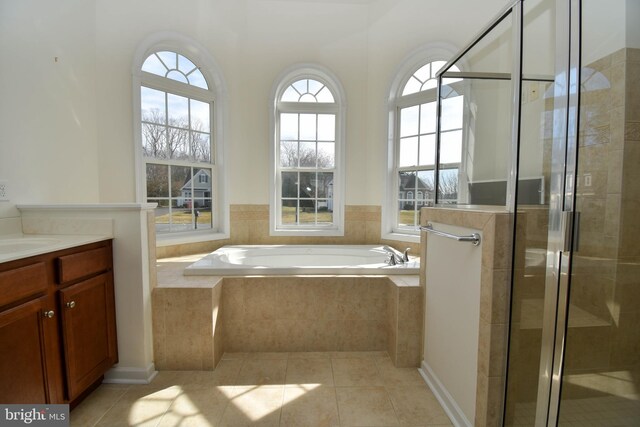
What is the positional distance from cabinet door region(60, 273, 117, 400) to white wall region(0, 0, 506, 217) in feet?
2.28

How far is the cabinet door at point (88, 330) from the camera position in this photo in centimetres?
140

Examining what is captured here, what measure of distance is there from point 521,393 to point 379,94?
2.71 metres

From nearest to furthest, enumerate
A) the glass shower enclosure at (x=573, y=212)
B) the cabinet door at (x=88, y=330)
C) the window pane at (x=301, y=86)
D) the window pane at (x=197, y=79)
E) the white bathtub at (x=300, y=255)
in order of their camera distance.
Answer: the glass shower enclosure at (x=573, y=212)
the cabinet door at (x=88, y=330)
the white bathtub at (x=300, y=255)
the window pane at (x=197, y=79)
the window pane at (x=301, y=86)

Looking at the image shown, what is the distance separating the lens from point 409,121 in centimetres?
301

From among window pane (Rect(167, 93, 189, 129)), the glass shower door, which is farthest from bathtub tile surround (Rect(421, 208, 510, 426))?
window pane (Rect(167, 93, 189, 129))

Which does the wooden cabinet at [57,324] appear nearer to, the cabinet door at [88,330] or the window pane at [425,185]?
the cabinet door at [88,330]

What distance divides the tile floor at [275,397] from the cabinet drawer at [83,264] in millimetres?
703

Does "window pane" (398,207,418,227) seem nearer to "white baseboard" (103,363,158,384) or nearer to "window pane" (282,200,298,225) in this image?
"window pane" (282,200,298,225)

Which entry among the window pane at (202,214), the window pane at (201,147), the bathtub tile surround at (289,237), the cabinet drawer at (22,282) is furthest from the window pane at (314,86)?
the cabinet drawer at (22,282)

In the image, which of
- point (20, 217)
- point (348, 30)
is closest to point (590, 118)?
point (348, 30)

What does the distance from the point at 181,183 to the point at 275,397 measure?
2.11 metres

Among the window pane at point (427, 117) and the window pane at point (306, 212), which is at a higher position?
the window pane at point (427, 117)

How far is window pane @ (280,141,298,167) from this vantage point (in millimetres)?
3217

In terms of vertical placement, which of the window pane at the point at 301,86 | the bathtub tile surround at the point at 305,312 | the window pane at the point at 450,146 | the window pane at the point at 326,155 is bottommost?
the bathtub tile surround at the point at 305,312
